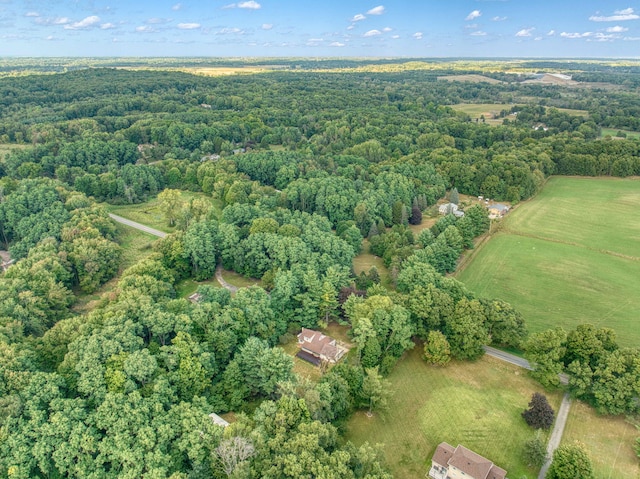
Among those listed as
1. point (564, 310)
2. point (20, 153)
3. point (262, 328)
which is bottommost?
point (564, 310)

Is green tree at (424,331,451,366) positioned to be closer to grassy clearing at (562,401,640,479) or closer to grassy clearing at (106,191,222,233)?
grassy clearing at (562,401,640,479)

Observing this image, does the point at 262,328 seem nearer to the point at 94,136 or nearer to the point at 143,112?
the point at 94,136

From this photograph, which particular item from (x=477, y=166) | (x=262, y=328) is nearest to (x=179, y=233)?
(x=262, y=328)

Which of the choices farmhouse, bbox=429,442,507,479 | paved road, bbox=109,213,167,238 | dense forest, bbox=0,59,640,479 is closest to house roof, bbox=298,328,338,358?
dense forest, bbox=0,59,640,479

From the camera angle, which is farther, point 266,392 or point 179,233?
point 179,233

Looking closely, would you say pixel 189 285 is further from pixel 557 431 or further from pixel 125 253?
pixel 557 431

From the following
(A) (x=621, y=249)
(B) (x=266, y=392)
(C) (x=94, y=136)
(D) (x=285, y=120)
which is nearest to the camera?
(B) (x=266, y=392)

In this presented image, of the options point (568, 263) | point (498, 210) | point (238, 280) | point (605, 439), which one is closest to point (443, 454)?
point (605, 439)
